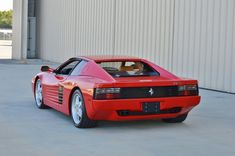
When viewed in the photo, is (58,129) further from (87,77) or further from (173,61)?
(173,61)

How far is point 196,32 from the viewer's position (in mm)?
13781

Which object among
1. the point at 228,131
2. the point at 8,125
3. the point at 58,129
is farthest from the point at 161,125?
→ the point at 8,125

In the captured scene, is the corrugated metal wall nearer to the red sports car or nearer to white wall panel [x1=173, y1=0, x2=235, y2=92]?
white wall panel [x1=173, y1=0, x2=235, y2=92]

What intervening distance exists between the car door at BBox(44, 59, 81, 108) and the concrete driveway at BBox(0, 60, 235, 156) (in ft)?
0.93

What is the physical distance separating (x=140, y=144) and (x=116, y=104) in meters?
0.87

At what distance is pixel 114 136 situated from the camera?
6.89 meters

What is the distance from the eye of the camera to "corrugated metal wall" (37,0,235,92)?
12758 mm

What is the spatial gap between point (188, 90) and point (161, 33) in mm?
8405

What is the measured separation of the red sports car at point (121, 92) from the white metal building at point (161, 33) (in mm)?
5160

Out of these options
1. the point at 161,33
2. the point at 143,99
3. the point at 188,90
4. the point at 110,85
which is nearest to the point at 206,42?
the point at 161,33

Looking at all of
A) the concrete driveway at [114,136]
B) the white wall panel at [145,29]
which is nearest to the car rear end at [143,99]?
the concrete driveway at [114,136]

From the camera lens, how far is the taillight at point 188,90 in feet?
24.3

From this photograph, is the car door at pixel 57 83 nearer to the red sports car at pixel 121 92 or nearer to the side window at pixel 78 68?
the red sports car at pixel 121 92

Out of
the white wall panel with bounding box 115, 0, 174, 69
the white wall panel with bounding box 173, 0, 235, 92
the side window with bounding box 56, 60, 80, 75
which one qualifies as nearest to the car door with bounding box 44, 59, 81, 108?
the side window with bounding box 56, 60, 80, 75
